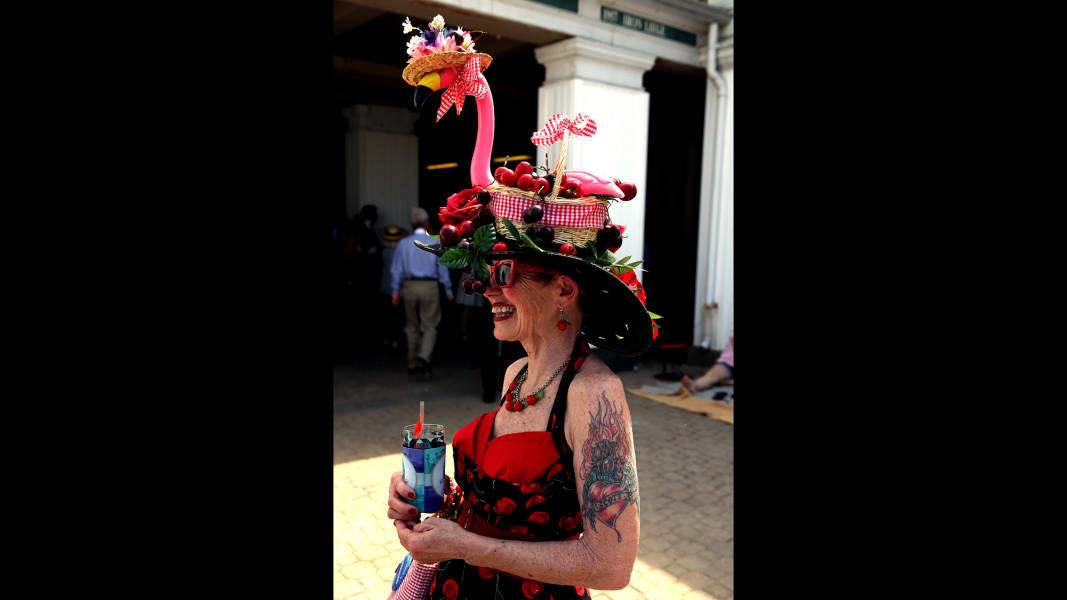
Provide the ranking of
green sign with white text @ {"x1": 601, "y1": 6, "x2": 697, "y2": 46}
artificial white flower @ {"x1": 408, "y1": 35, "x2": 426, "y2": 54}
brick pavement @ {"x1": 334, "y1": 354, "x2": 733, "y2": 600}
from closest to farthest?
1. artificial white flower @ {"x1": 408, "y1": 35, "x2": 426, "y2": 54}
2. brick pavement @ {"x1": 334, "y1": 354, "x2": 733, "y2": 600}
3. green sign with white text @ {"x1": 601, "y1": 6, "x2": 697, "y2": 46}

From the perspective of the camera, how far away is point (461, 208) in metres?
1.96

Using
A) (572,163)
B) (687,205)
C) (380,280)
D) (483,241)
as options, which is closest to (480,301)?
(572,163)

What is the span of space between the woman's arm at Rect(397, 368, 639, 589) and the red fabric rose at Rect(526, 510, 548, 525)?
7 centimetres

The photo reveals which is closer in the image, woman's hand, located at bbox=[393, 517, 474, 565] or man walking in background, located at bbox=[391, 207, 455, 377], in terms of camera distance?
woman's hand, located at bbox=[393, 517, 474, 565]

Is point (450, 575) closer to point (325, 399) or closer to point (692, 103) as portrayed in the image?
point (325, 399)

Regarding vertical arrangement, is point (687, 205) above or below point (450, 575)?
above

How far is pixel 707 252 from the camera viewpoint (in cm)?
965

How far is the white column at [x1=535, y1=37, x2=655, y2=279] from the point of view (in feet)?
26.7

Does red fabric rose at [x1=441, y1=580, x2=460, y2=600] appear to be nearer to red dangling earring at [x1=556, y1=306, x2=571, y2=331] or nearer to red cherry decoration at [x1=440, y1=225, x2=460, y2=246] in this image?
red dangling earring at [x1=556, y1=306, x2=571, y2=331]

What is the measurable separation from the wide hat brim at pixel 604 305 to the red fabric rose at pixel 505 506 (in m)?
0.54

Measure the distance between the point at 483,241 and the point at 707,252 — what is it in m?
8.19

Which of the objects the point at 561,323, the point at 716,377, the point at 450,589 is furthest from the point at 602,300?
the point at 716,377

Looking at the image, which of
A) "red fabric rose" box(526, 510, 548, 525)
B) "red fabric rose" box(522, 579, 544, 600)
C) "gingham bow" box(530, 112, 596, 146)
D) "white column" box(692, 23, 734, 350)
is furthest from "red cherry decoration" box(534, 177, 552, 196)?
"white column" box(692, 23, 734, 350)

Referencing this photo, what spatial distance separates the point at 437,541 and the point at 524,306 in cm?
64
